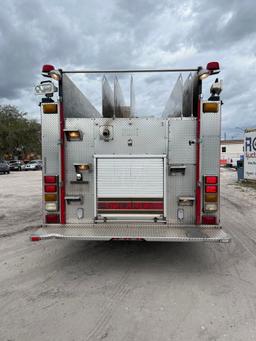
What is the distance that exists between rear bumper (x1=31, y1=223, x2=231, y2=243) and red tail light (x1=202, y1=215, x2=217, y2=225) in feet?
0.20

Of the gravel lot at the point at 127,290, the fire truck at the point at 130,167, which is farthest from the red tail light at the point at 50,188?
the gravel lot at the point at 127,290

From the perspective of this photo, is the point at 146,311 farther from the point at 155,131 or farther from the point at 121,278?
the point at 155,131

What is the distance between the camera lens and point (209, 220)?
13.7ft

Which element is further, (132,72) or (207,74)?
(132,72)

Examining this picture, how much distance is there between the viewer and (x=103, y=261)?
458 centimetres

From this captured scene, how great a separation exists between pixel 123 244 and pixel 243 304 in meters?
2.60

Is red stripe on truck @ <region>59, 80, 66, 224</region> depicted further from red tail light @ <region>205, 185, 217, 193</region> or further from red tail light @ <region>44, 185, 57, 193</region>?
red tail light @ <region>205, 185, 217, 193</region>

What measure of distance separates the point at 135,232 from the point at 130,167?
97 cm

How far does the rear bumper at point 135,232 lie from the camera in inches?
146

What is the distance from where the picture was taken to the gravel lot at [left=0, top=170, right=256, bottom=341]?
277cm

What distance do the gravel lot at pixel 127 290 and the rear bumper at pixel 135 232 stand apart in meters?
0.62

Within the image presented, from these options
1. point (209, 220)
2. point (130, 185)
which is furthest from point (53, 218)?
point (209, 220)

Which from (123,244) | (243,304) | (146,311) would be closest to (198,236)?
(243,304)

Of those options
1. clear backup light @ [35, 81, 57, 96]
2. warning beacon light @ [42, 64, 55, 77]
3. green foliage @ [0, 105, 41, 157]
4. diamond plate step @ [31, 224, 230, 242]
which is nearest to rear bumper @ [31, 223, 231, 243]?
diamond plate step @ [31, 224, 230, 242]
